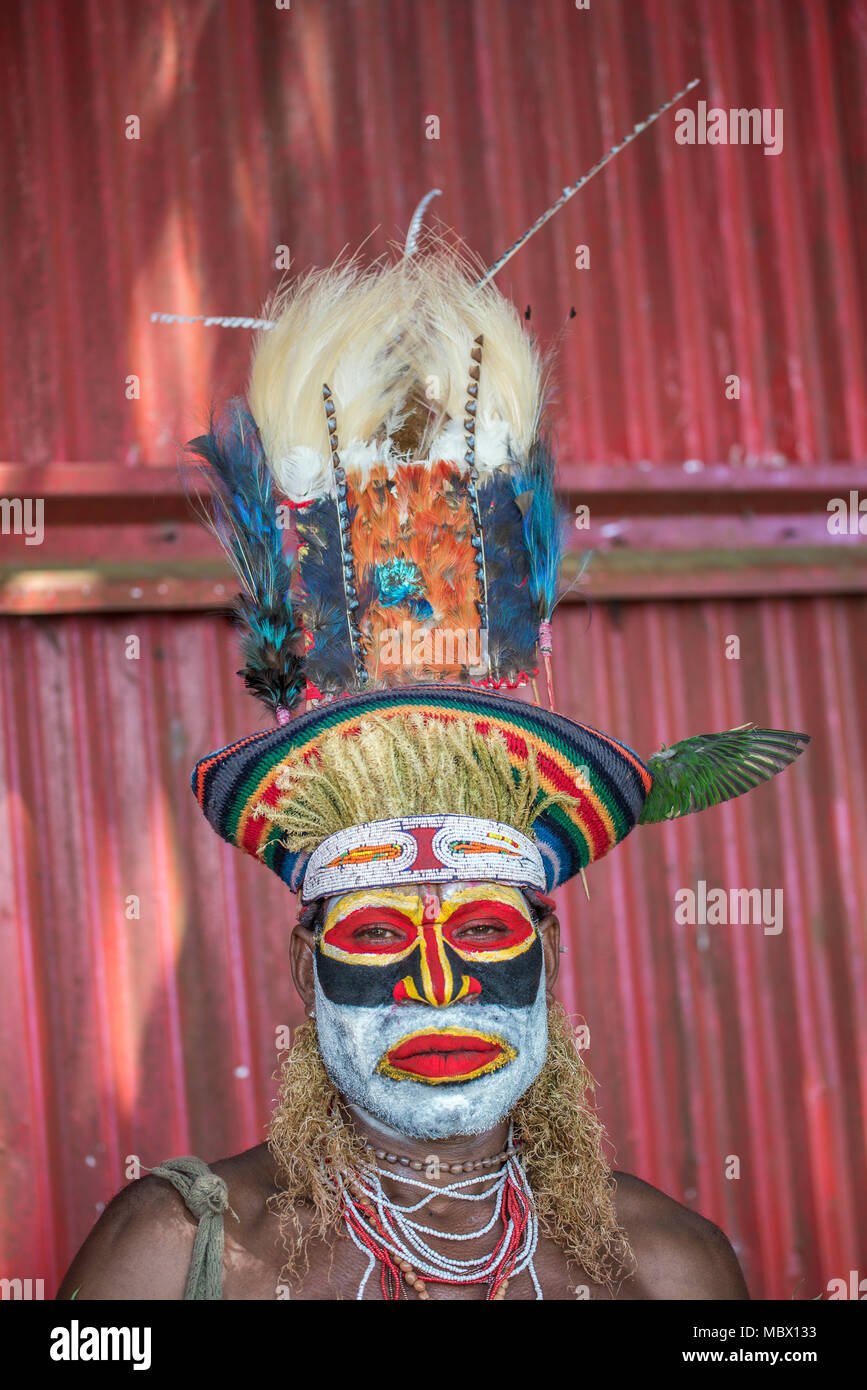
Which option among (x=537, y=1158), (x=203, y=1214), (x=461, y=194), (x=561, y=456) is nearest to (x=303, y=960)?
(x=203, y=1214)

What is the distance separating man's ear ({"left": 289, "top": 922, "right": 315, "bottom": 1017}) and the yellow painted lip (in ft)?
0.96

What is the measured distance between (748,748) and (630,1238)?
3.38 feet

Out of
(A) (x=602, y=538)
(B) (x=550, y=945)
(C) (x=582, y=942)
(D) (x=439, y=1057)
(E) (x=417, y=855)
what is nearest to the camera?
(D) (x=439, y=1057)

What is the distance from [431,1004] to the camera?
7.54ft

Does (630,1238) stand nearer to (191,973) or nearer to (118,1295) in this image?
(118,1295)

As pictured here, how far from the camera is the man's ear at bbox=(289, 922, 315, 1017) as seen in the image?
8.36 feet

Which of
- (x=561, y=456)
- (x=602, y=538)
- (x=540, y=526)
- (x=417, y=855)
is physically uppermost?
(x=561, y=456)

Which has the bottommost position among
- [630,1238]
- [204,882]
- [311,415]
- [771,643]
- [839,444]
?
[630,1238]

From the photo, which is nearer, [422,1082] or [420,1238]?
[422,1082]

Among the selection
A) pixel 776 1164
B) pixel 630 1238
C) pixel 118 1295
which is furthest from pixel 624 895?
pixel 118 1295

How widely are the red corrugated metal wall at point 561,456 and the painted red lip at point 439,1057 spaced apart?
182 centimetres

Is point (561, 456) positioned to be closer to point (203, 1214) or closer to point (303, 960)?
point (303, 960)

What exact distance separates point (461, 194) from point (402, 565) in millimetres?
2154

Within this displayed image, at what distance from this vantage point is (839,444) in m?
4.55
